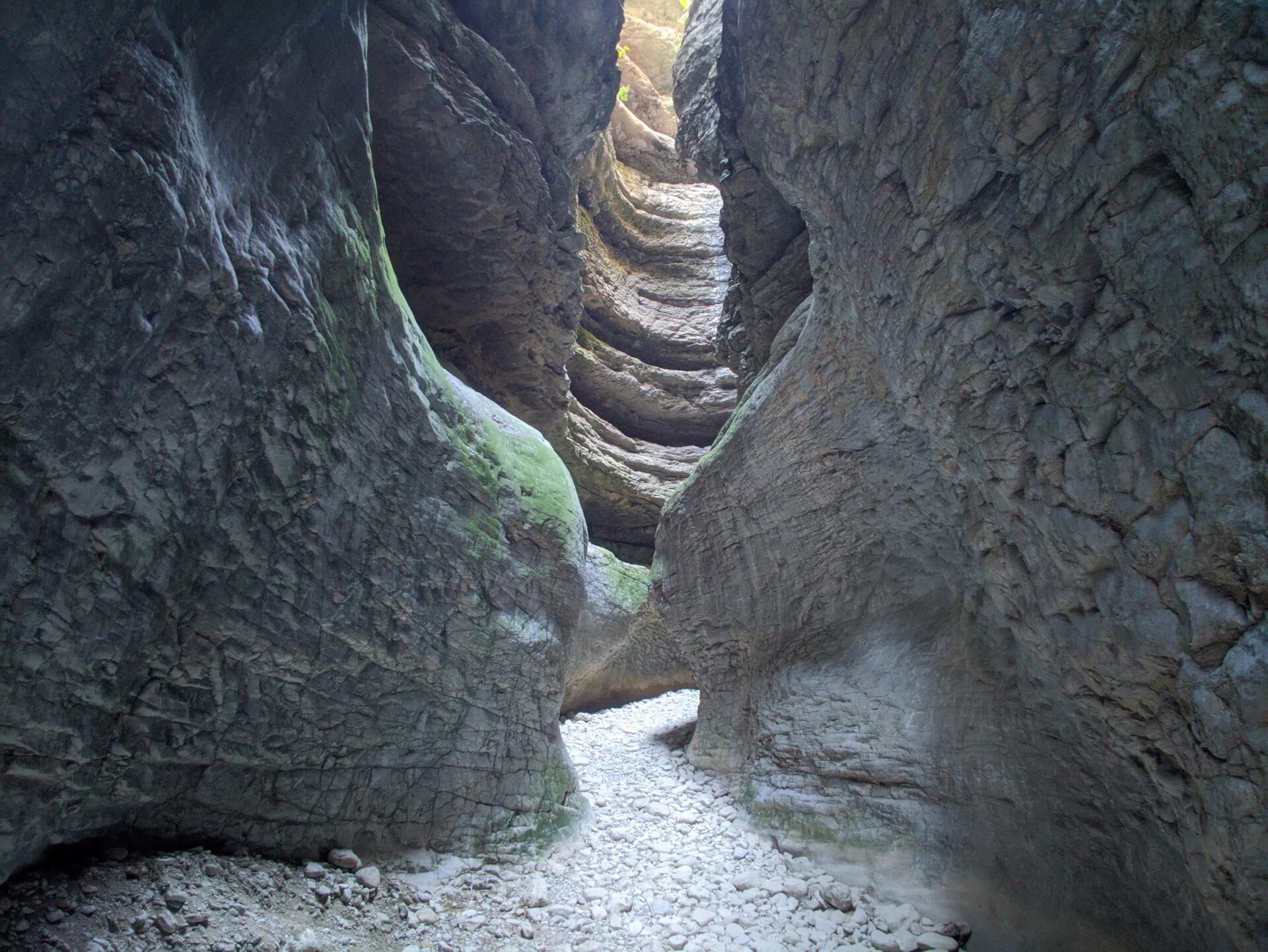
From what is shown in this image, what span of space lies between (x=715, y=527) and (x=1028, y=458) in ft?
14.0

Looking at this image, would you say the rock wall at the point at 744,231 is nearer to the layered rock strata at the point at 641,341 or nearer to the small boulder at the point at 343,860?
Result: the layered rock strata at the point at 641,341

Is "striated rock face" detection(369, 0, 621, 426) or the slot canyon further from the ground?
"striated rock face" detection(369, 0, 621, 426)

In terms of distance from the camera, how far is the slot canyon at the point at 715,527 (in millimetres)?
2344

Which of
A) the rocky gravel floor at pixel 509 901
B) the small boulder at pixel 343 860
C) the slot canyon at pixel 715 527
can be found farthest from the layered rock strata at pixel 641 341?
the small boulder at pixel 343 860

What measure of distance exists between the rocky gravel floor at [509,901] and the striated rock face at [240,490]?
23cm

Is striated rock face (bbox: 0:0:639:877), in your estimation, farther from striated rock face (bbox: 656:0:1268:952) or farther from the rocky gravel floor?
striated rock face (bbox: 656:0:1268:952)

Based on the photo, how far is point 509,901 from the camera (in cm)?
443

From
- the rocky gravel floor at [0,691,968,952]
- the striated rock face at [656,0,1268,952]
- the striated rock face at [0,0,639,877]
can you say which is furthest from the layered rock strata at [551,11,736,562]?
the striated rock face at [0,0,639,877]

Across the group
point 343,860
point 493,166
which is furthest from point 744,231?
point 343,860

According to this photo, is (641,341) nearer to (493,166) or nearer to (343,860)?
(493,166)

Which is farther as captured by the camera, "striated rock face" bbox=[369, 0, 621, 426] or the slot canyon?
"striated rock face" bbox=[369, 0, 621, 426]

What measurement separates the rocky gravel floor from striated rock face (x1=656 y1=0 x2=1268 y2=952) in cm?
54

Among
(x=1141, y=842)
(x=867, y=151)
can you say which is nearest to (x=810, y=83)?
(x=867, y=151)

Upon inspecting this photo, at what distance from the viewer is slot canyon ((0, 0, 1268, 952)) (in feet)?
7.69
